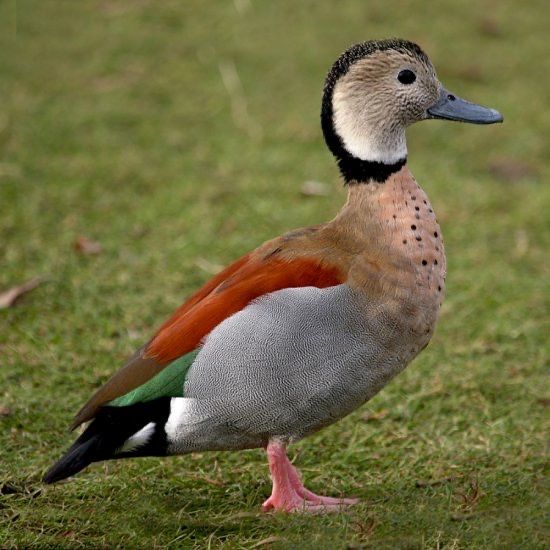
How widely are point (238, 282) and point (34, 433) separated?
3.74ft

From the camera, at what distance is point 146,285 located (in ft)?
17.2

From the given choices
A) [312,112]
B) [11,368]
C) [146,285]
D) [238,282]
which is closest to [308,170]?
[312,112]

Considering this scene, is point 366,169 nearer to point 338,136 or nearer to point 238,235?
point 338,136

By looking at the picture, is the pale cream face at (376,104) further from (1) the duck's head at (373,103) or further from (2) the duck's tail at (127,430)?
(2) the duck's tail at (127,430)

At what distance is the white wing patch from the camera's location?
129 inches

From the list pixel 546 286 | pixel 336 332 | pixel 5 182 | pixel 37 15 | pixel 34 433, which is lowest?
pixel 546 286

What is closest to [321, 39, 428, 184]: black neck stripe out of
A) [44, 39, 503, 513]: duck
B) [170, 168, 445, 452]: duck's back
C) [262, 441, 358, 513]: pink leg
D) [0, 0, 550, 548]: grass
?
[44, 39, 503, 513]: duck

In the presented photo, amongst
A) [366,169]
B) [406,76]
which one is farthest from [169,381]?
[406,76]

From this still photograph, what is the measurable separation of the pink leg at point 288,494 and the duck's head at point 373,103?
103 cm

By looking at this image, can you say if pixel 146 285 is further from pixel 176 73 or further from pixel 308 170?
pixel 176 73

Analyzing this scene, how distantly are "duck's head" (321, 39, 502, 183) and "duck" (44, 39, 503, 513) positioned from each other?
0.20 m

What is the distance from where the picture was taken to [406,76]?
3.58 m

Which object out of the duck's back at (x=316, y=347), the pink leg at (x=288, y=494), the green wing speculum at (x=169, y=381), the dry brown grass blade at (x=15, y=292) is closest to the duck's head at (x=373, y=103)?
the duck's back at (x=316, y=347)

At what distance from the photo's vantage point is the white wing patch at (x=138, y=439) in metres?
3.29
